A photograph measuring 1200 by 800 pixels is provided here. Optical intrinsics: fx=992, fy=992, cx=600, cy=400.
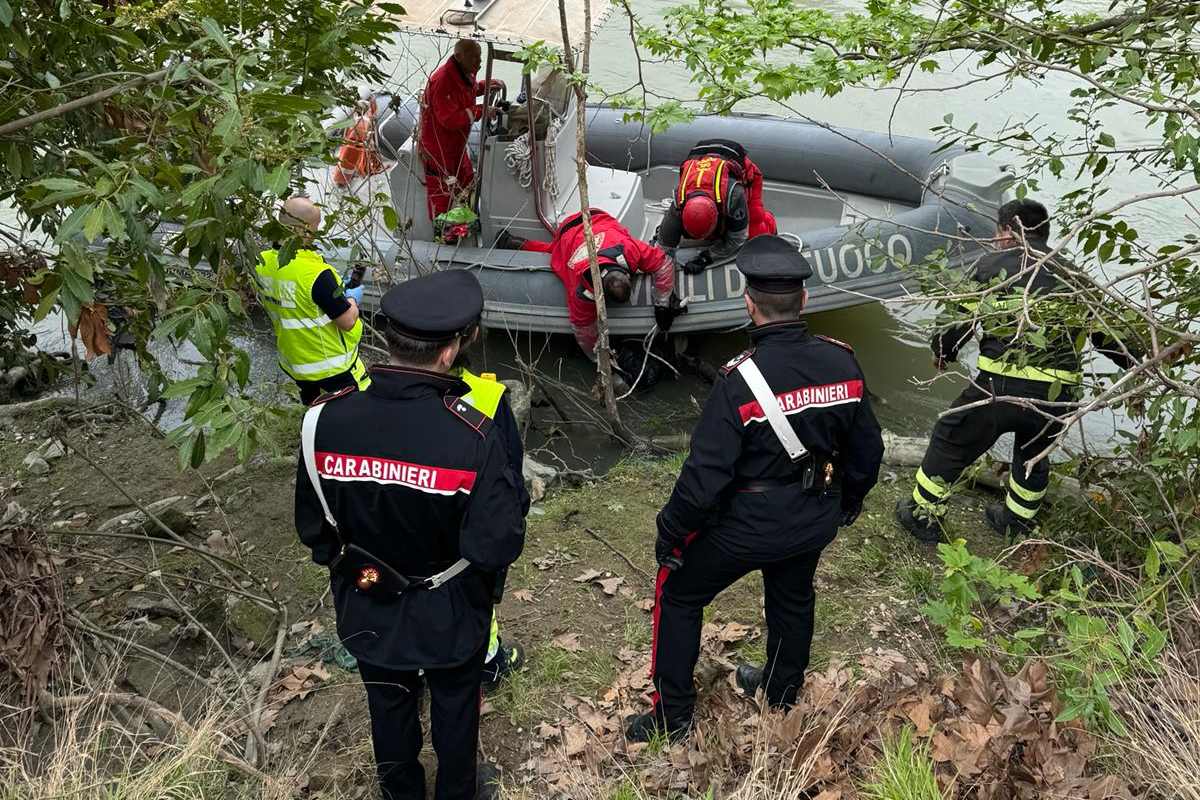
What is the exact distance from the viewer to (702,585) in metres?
3.06

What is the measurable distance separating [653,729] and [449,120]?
451cm

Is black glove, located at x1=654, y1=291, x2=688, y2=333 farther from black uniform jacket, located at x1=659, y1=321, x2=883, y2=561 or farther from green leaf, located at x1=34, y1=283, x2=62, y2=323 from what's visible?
green leaf, located at x1=34, y1=283, x2=62, y2=323

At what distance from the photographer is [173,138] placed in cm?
278

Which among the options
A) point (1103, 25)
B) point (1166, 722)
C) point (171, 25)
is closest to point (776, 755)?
point (1166, 722)

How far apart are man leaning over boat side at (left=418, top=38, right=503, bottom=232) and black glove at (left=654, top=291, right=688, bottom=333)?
1.46m

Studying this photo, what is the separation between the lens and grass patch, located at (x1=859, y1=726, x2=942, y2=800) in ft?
7.80

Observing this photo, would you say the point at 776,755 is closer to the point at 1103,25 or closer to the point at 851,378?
the point at 851,378

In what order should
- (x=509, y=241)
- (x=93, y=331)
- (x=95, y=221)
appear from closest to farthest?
(x=95, y=221) → (x=93, y=331) → (x=509, y=241)

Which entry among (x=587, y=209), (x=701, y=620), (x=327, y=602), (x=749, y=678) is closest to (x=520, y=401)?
(x=587, y=209)

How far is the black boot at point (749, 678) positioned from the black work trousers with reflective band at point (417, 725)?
101cm

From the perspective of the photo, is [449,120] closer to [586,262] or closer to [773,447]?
[586,262]

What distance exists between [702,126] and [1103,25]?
5.89 meters

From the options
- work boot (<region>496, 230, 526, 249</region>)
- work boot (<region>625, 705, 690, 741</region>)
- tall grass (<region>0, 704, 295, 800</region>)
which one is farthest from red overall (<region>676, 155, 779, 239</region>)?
tall grass (<region>0, 704, 295, 800</region>)

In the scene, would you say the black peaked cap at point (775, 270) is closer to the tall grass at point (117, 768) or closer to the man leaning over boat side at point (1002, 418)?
the man leaning over boat side at point (1002, 418)
